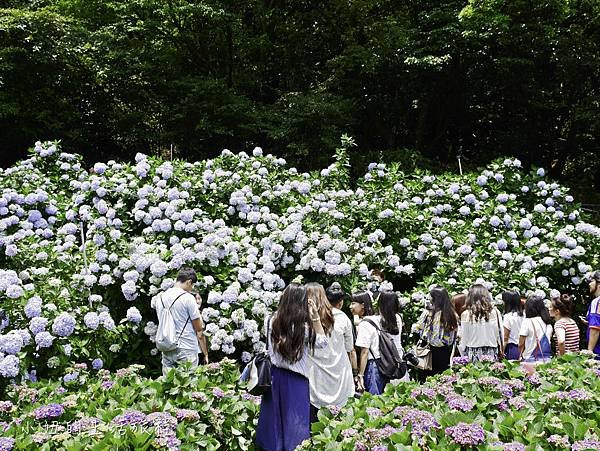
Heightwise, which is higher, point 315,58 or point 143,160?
point 315,58

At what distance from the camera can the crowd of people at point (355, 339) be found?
317 cm

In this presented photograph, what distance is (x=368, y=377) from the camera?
14.5 feet

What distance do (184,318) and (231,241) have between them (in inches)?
57.4

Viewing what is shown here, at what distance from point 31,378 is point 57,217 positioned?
11.0 feet

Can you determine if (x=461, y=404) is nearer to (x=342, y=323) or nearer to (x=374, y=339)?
(x=342, y=323)

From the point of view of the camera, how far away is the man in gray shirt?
177 inches

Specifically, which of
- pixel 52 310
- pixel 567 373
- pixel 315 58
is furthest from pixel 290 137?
pixel 567 373

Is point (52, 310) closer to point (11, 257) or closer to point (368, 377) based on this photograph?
point (11, 257)

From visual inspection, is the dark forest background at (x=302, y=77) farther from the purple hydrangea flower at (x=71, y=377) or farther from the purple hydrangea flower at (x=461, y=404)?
the purple hydrangea flower at (x=461, y=404)

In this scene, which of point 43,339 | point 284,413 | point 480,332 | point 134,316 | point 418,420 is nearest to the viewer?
point 418,420

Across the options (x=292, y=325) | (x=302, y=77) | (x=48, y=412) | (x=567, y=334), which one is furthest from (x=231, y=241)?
(x=302, y=77)

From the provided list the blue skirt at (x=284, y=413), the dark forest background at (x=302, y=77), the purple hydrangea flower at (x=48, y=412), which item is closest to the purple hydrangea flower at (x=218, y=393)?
the blue skirt at (x=284, y=413)

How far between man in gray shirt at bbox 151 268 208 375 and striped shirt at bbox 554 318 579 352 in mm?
2894

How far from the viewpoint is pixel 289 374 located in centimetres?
319
